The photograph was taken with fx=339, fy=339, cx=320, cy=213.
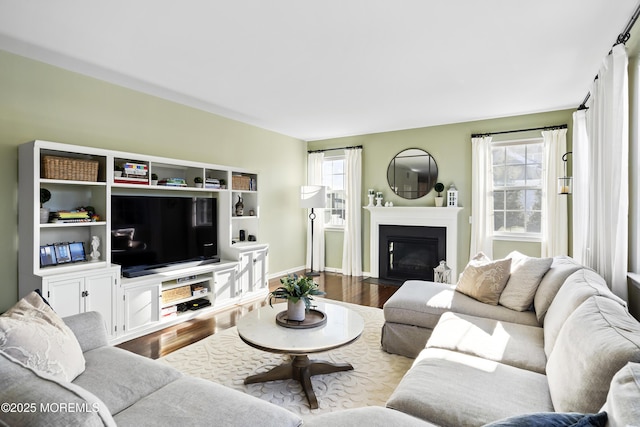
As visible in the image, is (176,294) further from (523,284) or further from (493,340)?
(523,284)

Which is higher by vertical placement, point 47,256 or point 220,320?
point 47,256

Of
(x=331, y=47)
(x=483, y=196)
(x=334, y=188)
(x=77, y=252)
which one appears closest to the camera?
(x=331, y=47)

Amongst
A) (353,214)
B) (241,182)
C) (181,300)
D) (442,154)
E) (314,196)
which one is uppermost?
(442,154)

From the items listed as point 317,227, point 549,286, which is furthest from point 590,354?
point 317,227

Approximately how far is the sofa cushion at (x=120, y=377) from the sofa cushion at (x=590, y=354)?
1805 mm

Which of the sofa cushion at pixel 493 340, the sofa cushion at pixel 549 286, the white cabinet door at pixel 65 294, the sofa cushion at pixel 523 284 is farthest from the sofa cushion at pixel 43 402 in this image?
the sofa cushion at pixel 523 284

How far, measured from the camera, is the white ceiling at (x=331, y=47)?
2.32 metres

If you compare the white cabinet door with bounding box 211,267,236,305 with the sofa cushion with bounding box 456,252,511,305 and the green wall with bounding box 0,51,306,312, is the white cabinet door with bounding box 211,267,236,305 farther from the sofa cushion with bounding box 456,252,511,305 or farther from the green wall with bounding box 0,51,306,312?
the sofa cushion with bounding box 456,252,511,305

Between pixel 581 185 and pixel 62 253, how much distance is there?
5279mm

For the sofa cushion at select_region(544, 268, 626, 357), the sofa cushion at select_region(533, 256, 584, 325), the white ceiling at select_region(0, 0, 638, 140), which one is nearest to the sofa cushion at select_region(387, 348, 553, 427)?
the sofa cushion at select_region(544, 268, 626, 357)

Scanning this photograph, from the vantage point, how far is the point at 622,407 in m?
0.87

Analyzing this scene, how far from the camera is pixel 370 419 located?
1406mm

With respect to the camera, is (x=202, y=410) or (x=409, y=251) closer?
(x=202, y=410)

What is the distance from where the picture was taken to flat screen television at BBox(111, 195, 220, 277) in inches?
139
